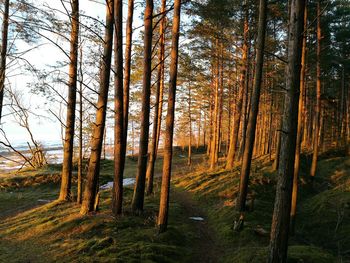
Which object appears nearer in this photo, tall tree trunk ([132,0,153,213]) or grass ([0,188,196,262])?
grass ([0,188,196,262])

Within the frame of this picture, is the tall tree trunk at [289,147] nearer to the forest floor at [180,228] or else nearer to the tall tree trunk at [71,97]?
the forest floor at [180,228]

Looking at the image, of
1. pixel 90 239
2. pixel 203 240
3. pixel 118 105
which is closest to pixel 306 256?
pixel 203 240

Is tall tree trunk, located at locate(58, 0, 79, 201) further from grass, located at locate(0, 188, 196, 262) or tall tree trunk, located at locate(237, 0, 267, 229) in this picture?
tall tree trunk, located at locate(237, 0, 267, 229)

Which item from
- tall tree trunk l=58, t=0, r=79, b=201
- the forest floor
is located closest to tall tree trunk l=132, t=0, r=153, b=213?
the forest floor

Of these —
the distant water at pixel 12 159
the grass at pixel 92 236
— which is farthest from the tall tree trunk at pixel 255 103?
the distant water at pixel 12 159

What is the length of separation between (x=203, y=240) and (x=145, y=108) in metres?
4.65

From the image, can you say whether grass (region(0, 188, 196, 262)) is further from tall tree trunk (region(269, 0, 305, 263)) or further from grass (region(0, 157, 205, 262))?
tall tree trunk (region(269, 0, 305, 263))

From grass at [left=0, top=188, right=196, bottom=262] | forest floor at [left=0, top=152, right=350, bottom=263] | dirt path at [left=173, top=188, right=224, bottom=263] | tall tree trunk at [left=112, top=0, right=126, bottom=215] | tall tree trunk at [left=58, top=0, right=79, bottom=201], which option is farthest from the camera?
tall tree trunk at [left=58, top=0, right=79, bottom=201]

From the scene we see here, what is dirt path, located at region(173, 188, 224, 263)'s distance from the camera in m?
7.84

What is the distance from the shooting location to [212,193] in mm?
14758

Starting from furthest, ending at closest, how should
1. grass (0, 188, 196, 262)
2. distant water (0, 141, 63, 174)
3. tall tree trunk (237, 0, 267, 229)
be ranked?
1. distant water (0, 141, 63, 174)
2. tall tree trunk (237, 0, 267, 229)
3. grass (0, 188, 196, 262)

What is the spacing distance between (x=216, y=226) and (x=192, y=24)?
32.1 ft

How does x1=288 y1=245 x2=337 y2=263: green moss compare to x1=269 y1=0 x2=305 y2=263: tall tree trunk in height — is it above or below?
below

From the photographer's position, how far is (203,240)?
30.1 ft
